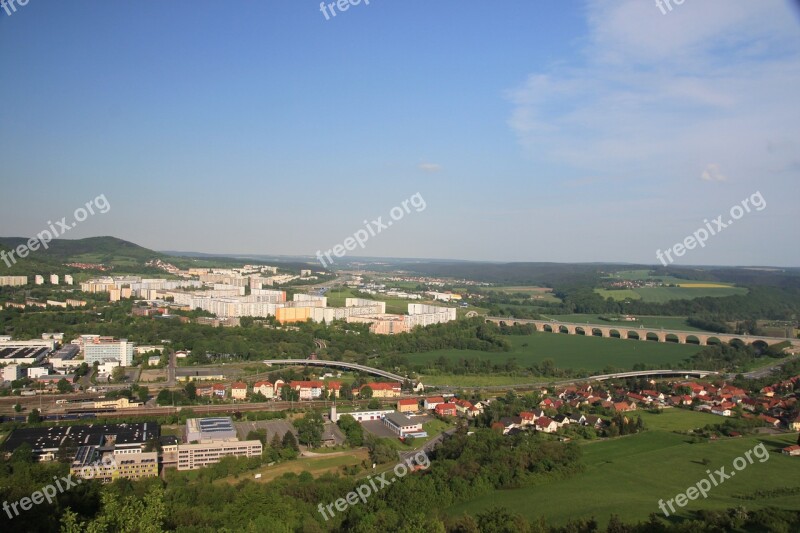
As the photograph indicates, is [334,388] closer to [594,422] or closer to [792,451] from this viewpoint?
[594,422]

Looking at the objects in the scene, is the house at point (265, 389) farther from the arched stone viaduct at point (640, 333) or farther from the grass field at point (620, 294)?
the grass field at point (620, 294)

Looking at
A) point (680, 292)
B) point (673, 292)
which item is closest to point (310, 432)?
point (673, 292)

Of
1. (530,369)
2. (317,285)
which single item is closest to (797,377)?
(530,369)

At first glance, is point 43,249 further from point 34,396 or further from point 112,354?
point 34,396

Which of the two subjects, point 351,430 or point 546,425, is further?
point 546,425

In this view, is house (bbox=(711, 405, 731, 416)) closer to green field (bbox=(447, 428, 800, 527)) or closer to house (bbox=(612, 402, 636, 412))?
house (bbox=(612, 402, 636, 412))

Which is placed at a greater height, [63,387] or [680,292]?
[680,292]
